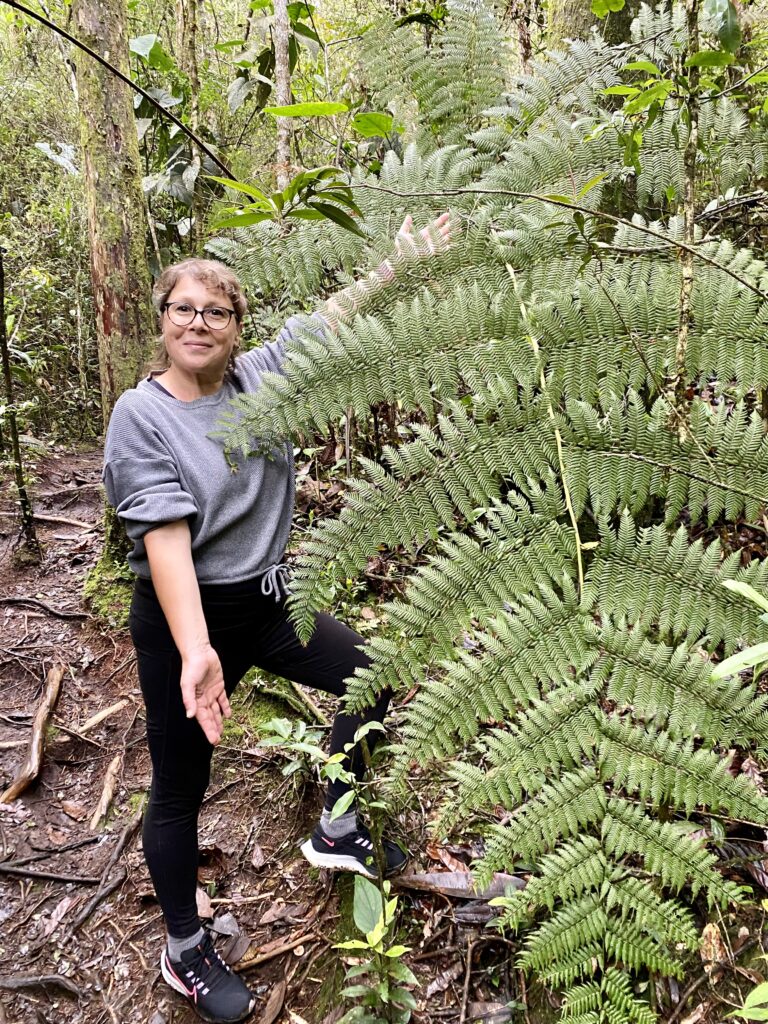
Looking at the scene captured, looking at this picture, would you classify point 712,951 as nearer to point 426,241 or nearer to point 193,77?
point 426,241

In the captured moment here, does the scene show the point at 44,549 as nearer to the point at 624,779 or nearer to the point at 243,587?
the point at 243,587

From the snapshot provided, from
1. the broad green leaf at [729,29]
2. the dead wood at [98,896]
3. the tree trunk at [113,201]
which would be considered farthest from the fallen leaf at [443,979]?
the tree trunk at [113,201]

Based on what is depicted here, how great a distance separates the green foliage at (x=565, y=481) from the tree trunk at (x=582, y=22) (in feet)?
3.15

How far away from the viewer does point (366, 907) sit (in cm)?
178

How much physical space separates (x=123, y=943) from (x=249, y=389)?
2.15 metres

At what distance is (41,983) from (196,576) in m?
1.70

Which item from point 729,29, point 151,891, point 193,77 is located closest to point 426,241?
point 729,29

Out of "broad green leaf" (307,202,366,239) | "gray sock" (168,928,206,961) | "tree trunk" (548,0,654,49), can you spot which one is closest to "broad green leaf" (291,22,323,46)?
"tree trunk" (548,0,654,49)

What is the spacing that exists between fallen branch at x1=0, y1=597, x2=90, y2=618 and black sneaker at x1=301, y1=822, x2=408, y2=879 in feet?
8.49

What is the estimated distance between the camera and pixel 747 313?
1.36m

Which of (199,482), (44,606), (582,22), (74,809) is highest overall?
(582,22)

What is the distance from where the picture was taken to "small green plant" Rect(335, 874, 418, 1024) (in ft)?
5.71

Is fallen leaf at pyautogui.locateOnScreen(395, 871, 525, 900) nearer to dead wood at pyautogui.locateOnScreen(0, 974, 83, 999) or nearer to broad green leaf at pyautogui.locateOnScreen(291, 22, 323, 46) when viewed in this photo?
dead wood at pyautogui.locateOnScreen(0, 974, 83, 999)

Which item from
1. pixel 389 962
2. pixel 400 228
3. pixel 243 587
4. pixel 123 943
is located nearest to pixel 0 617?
pixel 123 943
